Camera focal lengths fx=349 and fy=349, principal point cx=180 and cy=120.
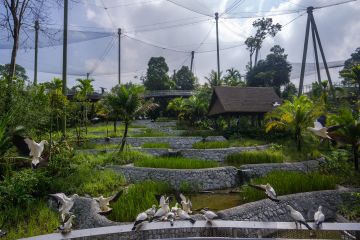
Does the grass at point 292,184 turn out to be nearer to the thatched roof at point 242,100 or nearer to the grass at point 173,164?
the grass at point 173,164

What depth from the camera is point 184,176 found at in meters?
9.77

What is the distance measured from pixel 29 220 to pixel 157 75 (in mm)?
30593

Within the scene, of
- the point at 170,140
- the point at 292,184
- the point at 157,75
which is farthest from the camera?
the point at 157,75

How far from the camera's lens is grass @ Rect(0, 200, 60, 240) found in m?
6.04

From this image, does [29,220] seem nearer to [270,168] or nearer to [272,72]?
[270,168]

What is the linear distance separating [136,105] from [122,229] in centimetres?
933

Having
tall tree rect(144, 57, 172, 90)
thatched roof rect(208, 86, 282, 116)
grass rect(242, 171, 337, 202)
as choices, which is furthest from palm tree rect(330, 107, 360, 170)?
tall tree rect(144, 57, 172, 90)

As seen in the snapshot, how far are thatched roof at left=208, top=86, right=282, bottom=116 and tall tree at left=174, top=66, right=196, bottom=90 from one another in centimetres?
1757

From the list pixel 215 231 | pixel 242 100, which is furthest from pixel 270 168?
pixel 242 100

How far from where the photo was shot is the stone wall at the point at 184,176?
9.69m

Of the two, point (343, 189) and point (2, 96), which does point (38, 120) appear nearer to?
point (2, 96)

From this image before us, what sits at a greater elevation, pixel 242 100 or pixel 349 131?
pixel 242 100

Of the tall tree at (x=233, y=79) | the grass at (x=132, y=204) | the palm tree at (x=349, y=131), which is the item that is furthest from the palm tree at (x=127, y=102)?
the tall tree at (x=233, y=79)

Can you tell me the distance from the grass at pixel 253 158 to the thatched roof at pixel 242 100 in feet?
21.9
